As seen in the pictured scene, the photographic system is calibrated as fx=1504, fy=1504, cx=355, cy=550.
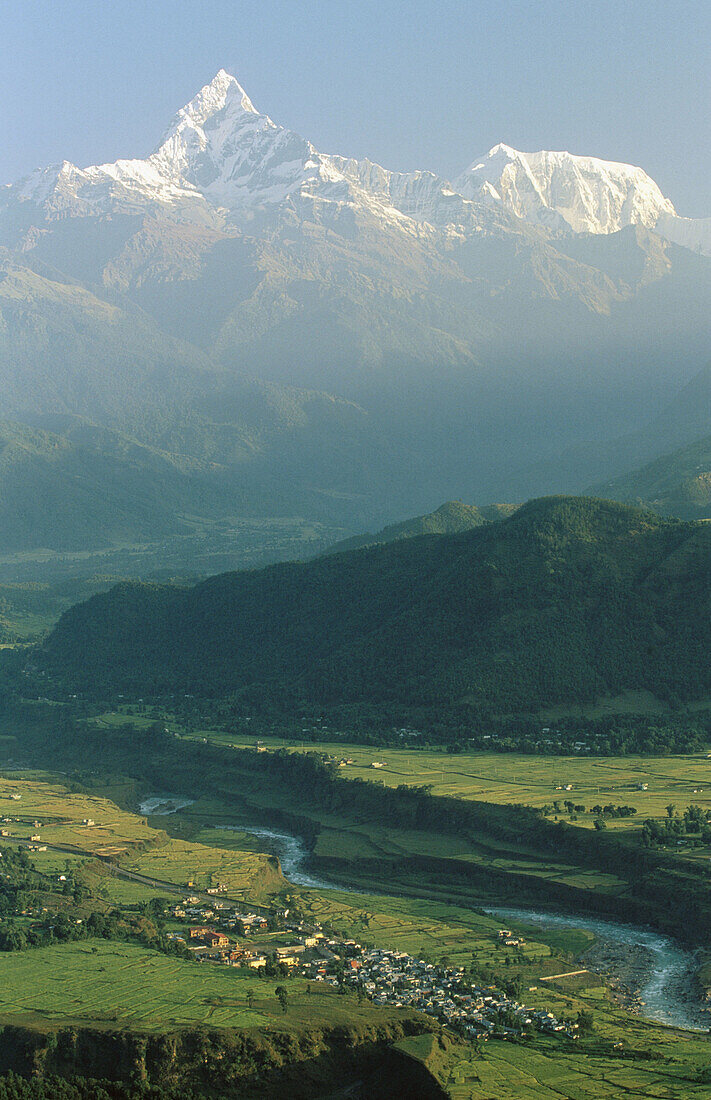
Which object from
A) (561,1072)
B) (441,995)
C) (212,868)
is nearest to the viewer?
(561,1072)

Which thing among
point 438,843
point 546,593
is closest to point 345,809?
point 438,843

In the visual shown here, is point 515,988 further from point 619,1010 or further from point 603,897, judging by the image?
point 603,897

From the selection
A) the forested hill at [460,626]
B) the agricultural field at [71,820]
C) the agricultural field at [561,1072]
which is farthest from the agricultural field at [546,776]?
the agricultural field at [561,1072]

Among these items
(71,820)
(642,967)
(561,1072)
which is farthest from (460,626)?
(561,1072)

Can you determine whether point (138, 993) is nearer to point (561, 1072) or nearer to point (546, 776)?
point (561, 1072)

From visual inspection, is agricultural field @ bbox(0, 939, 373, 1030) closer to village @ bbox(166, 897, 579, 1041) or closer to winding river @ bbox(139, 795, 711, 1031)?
village @ bbox(166, 897, 579, 1041)

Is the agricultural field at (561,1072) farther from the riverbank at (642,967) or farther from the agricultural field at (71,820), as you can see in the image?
the agricultural field at (71,820)
